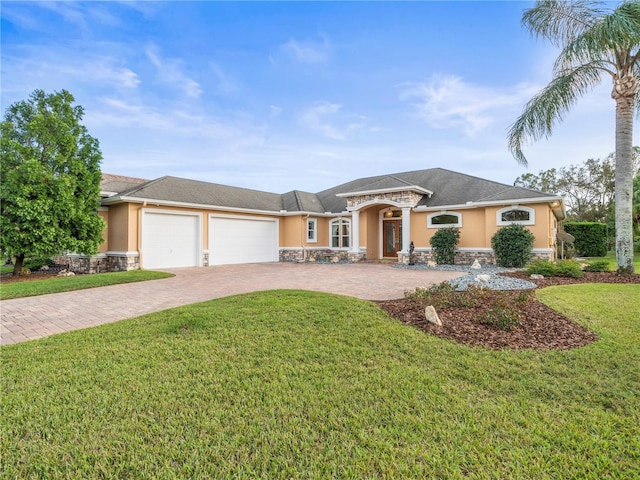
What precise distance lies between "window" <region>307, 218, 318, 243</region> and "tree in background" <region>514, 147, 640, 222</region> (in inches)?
973

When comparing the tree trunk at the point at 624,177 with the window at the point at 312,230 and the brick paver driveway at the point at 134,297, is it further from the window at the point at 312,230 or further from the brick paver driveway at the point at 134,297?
the window at the point at 312,230

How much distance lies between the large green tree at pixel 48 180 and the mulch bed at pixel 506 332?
38.4 ft

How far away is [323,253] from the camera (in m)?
19.7

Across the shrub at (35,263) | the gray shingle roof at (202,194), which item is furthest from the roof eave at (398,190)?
the shrub at (35,263)

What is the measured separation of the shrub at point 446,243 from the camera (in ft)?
49.0

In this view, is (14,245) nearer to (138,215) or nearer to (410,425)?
(138,215)

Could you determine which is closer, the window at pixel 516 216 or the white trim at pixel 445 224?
the window at pixel 516 216

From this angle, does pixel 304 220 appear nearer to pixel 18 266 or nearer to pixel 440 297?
pixel 18 266

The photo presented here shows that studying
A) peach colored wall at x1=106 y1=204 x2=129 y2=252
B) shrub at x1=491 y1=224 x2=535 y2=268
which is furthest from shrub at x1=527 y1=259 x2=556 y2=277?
peach colored wall at x1=106 y1=204 x2=129 y2=252

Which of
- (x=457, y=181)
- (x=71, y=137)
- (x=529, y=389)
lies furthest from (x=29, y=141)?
(x=457, y=181)

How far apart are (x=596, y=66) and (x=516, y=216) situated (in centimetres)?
599

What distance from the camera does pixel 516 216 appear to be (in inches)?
550

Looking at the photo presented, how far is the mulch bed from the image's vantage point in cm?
429

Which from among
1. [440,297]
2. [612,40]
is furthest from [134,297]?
[612,40]
